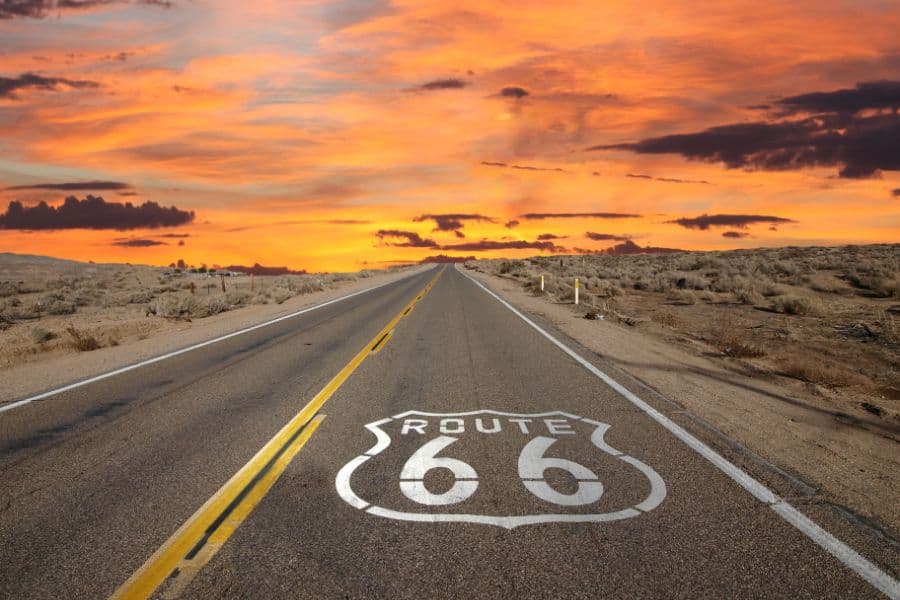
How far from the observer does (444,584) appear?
3.24m

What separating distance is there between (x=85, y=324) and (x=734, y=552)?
25432mm

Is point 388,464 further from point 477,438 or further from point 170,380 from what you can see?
point 170,380

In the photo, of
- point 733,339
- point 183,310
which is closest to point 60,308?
point 183,310

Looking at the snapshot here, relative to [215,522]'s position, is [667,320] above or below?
below

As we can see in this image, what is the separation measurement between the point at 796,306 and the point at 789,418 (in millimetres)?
16659

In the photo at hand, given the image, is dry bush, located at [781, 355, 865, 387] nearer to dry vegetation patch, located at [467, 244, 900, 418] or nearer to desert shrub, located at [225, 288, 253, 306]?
dry vegetation patch, located at [467, 244, 900, 418]

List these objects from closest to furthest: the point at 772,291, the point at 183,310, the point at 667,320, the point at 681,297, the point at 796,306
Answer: the point at 667,320 < the point at 796,306 < the point at 183,310 < the point at 772,291 < the point at 681,297

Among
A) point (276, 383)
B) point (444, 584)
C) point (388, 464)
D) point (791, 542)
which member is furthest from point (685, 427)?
point (276, 383)

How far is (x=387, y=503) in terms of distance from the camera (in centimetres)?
432

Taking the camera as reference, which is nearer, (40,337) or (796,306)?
(40,337)

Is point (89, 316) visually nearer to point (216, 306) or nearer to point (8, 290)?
point (216, 306)

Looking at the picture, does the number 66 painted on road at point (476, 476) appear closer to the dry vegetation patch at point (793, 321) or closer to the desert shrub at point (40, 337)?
the dry vegetation patch at point (793, 321)

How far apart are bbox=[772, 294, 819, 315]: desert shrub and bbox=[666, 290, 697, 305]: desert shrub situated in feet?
15.7

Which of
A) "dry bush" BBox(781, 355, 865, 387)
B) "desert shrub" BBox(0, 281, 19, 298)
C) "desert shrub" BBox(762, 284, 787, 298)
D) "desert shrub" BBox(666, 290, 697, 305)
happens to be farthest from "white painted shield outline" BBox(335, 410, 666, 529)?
"desert shrub" BBox(0, 281, 19, 298)
